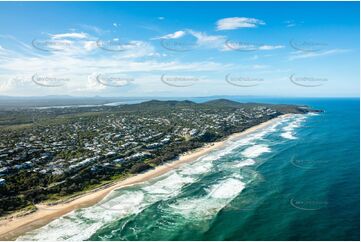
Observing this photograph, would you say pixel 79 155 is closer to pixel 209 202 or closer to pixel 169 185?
pixel 169 185

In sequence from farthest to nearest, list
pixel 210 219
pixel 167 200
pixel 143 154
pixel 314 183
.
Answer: pixel 143 154 < pixel 314 183 < pixel 167 200 < pixel 210 219

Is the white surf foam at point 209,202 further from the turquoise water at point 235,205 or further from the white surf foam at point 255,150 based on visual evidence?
the white surf foam at point 255,150

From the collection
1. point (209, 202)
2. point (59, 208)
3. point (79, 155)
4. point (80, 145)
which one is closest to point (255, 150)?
point (209, 202)

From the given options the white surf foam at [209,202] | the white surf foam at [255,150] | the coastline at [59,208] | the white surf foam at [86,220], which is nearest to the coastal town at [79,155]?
the coastline at [59,208]

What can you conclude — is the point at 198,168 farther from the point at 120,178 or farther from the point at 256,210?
the point at 256,210

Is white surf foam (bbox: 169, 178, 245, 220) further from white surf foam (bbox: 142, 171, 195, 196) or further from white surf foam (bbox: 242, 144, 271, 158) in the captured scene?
white surf foam (bbox: 242, 144, 271, 158)

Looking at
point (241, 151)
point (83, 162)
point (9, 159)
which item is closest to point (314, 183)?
point (241, 151)

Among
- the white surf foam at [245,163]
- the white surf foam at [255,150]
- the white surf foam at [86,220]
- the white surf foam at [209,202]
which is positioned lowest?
the white surf foam at [86,220]

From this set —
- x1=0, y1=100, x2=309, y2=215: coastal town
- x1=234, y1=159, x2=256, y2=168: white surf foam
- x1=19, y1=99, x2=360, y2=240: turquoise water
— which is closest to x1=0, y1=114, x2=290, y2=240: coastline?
x1=19, y1=99, x2=360, y2=240: turquoise water
